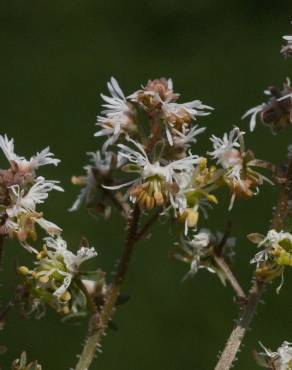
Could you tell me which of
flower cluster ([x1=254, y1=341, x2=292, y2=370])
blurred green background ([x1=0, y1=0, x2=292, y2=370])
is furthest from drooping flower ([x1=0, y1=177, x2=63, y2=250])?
blurred green background ([x1=0, y1=0, x2=292, y2=370])

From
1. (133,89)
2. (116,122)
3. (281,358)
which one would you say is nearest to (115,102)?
(116,122)

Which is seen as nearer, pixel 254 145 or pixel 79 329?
pixel 79 329

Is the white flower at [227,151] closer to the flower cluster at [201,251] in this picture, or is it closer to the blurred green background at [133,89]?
the flower cluster at [201,251]

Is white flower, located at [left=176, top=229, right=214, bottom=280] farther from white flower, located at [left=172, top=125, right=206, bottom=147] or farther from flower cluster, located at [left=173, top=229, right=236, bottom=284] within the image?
white flower, located at [left=172, top=125, right=206, bottom=147]

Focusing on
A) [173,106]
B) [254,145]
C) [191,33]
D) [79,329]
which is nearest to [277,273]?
[173,106]

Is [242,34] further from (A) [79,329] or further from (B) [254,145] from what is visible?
(A) [79,329]

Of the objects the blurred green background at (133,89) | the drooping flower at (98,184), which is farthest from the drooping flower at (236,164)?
the blurred green background at (133,89)
